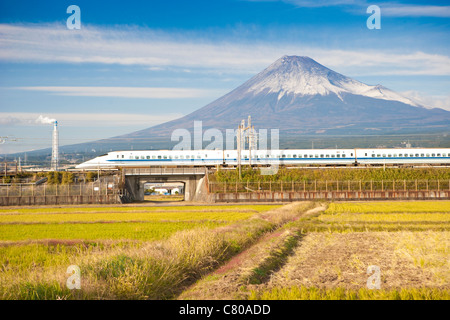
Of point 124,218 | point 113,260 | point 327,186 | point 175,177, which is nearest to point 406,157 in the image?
point 327,186

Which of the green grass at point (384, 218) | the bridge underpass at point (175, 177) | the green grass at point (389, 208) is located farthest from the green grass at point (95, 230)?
the bridge underpass at point (175, 177)

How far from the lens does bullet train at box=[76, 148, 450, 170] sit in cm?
6594

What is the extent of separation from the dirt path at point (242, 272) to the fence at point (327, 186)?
1169 inches

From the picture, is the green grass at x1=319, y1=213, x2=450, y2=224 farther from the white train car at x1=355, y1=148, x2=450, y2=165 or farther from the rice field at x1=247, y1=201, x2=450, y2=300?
the white train car at x1=355, y1=148, x2=450, y2=165

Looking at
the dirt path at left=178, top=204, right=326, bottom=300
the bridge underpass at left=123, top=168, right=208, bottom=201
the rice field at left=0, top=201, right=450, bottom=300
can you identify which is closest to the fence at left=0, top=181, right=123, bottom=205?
the bridge underpass at left=123, top=168, right=208, bottom=201

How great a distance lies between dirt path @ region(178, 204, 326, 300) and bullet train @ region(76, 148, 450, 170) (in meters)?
48.1

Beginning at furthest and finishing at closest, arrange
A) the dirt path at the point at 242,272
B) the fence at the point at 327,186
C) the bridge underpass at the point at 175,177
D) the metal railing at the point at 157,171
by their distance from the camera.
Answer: the bridge underpass at the point at 175,177, the metal railing at the point at 157,171, the fence at the point at 327,186, the dirt path at the point at 242,272

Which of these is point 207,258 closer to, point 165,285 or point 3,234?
point 165,285

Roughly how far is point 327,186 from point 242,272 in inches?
1479

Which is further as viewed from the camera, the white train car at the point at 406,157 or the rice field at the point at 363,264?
the white train car at the point at 406,157

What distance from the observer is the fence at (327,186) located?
4778 centimetres

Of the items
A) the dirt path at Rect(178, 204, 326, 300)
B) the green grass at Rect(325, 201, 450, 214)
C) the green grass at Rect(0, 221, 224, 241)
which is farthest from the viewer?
the green grass at Rect(325, 201, 450, 214)

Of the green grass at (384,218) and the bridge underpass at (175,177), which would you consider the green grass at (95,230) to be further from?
the bridge underpass at (175,177)
